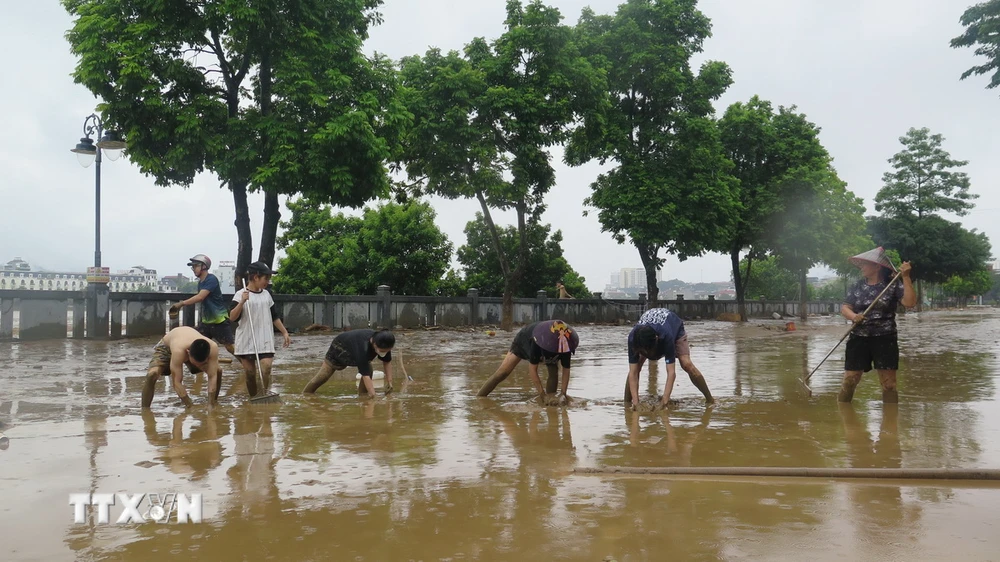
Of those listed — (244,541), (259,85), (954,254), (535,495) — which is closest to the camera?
(244,541)

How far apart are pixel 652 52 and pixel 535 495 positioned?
28.9 m

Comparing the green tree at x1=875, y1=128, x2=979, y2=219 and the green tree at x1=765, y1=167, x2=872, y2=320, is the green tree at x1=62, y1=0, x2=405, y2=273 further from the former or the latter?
the green tree at x1=875, y1=128, x2=979, y2=219

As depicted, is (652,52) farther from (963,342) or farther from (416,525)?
(416,525)

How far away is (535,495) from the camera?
4.87 metres

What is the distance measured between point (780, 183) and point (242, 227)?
28.3 m

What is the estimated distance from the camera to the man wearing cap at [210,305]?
11.0 metres

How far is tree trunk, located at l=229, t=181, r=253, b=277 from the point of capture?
20531 millimetres

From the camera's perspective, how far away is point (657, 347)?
866 cm

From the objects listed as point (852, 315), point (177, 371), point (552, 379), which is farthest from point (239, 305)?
point (852, 315)

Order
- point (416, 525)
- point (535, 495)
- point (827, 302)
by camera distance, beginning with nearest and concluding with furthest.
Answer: point (416, 525), point (535, 495), point (827, 302)

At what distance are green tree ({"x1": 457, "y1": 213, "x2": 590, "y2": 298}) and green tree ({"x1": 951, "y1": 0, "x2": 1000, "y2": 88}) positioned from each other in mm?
25000

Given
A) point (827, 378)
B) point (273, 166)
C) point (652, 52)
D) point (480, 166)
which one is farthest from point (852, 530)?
point (652, 52)

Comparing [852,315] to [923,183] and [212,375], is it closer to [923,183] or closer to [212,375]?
[212,375]

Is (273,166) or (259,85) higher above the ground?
(259,85)
